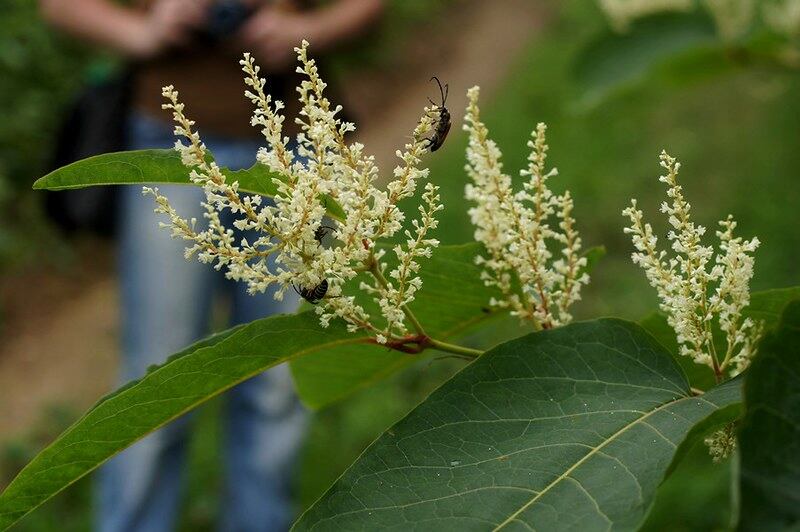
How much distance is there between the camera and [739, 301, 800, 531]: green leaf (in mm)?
724

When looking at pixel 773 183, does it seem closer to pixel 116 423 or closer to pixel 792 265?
pixel 792 265

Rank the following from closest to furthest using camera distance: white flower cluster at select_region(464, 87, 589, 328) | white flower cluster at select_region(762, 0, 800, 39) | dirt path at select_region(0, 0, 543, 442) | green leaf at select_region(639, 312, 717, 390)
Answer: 1. white flower cluster at select_region(464, 87, 589, 328)
2. green leaf at select_region(639, 312, 717, 390)
3. white flower cluster at select_region(762, 0, 800, 39)
4. dirt path at select_region(0, 0, 543, 442)

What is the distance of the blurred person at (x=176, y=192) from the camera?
345 cm

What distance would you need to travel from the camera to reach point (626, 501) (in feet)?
2.92

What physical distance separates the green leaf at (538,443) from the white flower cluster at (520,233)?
14cm

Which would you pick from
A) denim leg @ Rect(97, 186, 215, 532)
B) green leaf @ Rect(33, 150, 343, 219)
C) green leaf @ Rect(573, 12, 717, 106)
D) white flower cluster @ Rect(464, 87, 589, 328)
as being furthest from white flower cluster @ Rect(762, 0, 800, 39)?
green leaf @ Rect(33, 150, 343, 219)

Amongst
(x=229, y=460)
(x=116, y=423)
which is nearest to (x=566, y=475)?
(x=116, y=423)

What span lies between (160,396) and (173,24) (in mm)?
2516

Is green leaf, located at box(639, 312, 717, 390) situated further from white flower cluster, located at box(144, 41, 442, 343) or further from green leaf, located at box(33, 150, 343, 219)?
green leaf, located at box(33, 150, 343, 219)

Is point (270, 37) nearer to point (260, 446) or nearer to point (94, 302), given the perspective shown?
point (260, 446)

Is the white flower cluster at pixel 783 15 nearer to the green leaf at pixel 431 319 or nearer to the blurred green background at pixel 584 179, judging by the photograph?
the blurred green background at pixel 584 179

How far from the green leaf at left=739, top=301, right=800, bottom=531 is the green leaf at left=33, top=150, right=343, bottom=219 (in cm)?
51

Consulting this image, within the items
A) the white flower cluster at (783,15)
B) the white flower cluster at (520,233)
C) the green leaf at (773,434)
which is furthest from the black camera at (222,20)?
the green leaf at (773,434)

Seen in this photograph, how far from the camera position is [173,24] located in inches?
132
